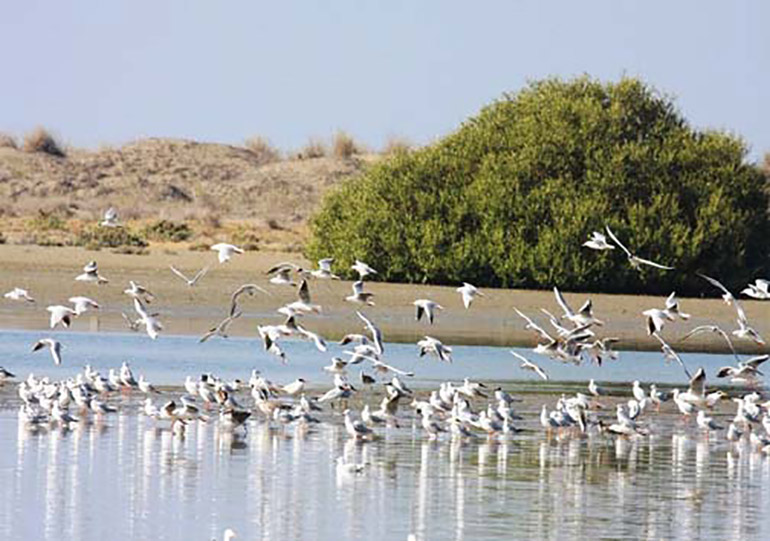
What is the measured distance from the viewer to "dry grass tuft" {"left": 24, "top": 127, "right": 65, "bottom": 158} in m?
68.4

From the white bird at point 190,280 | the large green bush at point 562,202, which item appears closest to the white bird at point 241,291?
the white bird at point 190,280

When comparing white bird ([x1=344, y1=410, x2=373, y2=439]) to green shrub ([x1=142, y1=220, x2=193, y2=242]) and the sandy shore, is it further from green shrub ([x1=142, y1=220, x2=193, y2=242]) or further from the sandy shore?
green shrub ([x1=142, y1=220, x2=193, y2=242])

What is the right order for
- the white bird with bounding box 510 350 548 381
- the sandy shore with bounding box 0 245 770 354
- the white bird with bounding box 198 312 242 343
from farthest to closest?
the sandy shore with bounding box 0 245 770 354, the white bird with bounding box 510 350 548 381, the white bird with bounding box 198 312 242 343

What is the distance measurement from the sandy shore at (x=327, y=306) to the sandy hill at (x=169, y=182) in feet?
63.5

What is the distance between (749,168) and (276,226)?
21.3 m

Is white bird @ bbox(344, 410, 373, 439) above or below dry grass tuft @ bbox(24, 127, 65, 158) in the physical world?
below

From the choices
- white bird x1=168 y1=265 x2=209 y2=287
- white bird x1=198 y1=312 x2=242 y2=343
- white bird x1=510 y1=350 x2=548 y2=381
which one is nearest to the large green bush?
white bird x1=168 y1=265 x2=209 y2=287

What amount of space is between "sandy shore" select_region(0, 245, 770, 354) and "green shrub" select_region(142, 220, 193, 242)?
842 cm

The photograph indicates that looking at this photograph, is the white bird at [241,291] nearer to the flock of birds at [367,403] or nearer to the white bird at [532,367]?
the flock of birds at [367,403]

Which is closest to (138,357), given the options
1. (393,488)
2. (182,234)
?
(393,488)

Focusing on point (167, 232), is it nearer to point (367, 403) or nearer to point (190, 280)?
point (190, 280)

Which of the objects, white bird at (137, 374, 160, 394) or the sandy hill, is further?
the sandy hill

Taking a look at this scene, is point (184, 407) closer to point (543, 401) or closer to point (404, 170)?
point (543, 401)

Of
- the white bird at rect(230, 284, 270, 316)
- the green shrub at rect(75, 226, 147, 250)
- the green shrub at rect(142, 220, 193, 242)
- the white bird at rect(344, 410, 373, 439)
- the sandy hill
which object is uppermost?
the sandy hill
